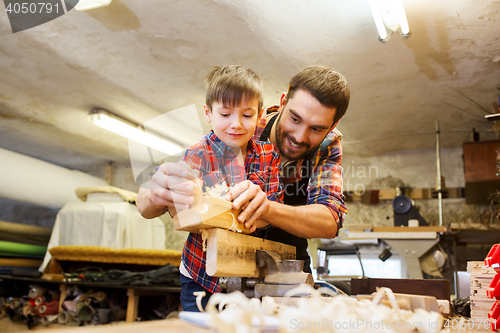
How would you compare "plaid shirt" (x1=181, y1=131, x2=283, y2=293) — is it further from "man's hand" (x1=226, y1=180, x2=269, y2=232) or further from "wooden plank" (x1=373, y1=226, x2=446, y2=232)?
"wooden plank" (x1=373, y1=226, x2=446, y2=232)

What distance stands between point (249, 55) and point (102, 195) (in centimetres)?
300

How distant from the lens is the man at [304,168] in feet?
3.41

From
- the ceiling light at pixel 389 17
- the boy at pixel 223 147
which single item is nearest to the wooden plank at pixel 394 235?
the ceiling light at pixel 389 17

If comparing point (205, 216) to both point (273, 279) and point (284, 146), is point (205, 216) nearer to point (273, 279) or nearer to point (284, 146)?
point (273, 279)

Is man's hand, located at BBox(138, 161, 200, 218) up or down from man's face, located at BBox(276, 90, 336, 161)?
down

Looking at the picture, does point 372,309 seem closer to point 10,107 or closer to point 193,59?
point 193,59

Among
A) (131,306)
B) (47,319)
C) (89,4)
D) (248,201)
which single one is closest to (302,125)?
(248,201)

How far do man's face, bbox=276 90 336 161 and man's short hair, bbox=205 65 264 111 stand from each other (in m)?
0.30

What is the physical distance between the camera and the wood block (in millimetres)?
812

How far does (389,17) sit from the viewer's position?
2576 millimetres

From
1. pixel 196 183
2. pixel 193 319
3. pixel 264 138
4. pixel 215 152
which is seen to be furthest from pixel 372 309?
pixel 264 138

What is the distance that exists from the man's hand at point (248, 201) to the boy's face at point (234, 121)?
25 centimetres

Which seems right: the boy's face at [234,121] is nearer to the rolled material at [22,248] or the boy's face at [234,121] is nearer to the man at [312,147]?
the man at [312,147]

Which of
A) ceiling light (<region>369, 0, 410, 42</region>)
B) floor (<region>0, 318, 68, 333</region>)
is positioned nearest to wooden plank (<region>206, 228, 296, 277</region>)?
ceiling light (<region>369, 0, 410, 42</region>)
